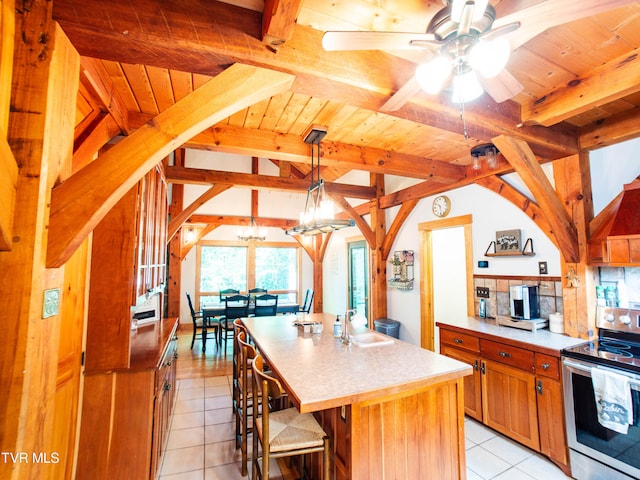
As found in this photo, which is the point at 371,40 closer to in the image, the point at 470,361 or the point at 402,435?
the point at 402,435

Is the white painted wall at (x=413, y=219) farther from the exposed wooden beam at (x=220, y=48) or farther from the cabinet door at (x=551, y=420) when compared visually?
the exposed wooden beam at (x=220, y=48)

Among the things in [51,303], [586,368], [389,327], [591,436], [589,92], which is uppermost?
[589,92]

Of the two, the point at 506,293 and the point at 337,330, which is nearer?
the point at 337,330

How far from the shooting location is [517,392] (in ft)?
8.07

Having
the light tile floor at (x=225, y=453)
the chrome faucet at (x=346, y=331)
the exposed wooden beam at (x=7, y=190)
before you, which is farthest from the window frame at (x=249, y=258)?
the exposed wooden beam at (x=7, y=190)

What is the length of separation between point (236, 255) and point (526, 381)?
656cm

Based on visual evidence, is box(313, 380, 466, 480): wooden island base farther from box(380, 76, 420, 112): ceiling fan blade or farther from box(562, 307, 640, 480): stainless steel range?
box(380, 76, 420, 112): ceiling fan blade

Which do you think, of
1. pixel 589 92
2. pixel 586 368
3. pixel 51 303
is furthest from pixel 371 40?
pixel 586 368

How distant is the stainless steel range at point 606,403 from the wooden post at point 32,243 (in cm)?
292

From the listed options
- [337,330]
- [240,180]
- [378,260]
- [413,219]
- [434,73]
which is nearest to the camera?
[434,73]

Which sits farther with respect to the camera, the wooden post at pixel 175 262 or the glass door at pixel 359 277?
the wooden post at pixel 175 262

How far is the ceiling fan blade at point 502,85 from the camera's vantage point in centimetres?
131

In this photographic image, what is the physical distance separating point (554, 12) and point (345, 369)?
6.11 ft

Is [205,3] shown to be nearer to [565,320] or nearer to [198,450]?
[198,450]
